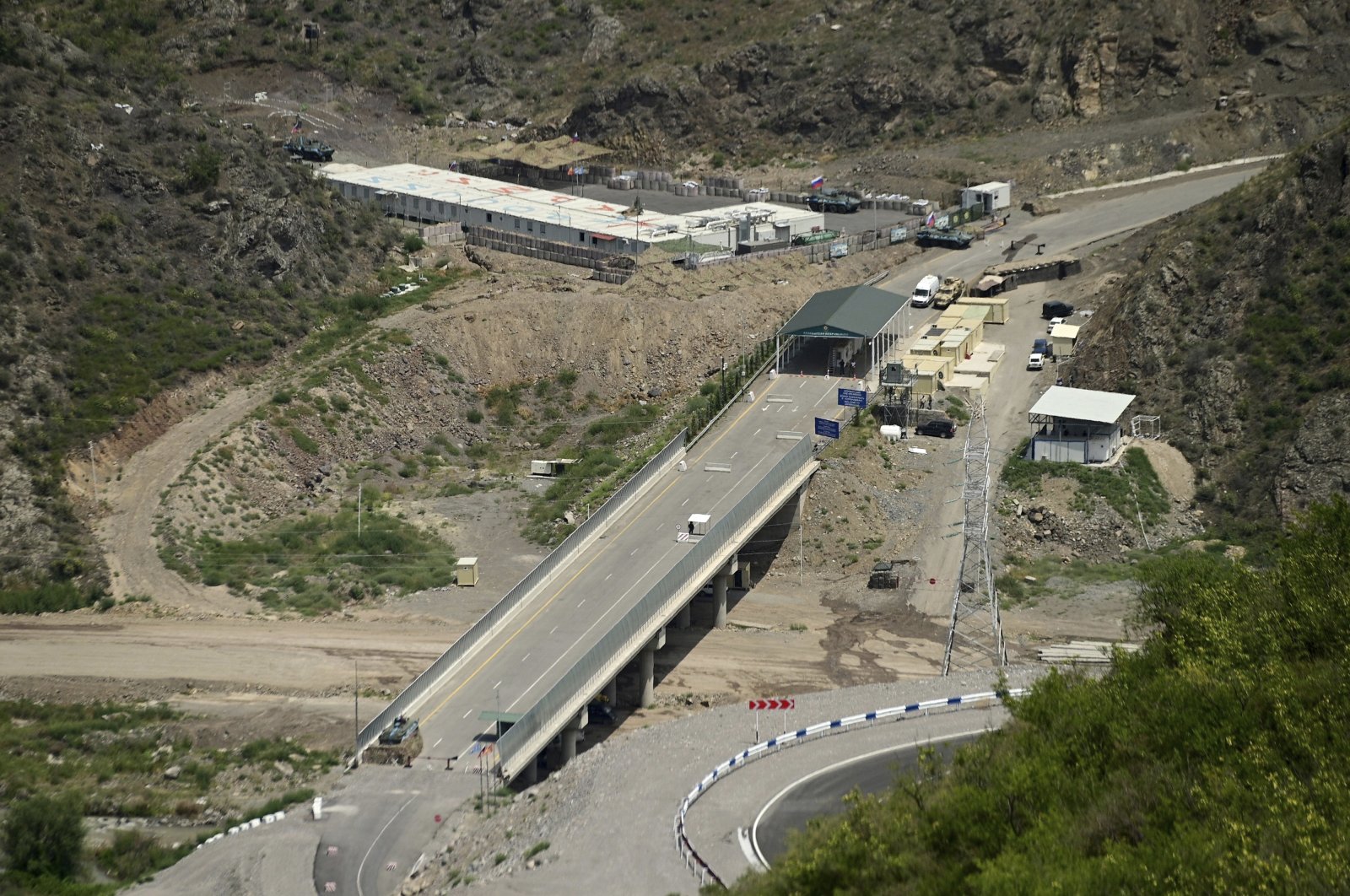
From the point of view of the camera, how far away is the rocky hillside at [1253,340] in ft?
263

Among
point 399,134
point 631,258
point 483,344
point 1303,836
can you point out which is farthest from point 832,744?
point 399,134

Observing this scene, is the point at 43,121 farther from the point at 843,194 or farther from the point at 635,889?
the point at 635,889

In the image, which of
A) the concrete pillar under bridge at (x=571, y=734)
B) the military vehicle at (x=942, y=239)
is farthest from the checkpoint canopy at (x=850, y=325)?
the concrete pillar under bridge at (x=571, y=734)

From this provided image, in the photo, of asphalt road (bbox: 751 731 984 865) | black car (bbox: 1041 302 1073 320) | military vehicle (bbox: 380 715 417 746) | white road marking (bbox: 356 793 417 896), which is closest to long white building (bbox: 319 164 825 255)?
black car (bbox: 1041 302 1073 320)

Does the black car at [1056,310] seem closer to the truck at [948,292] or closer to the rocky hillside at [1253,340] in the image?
the rocky hillside at [1253,340]

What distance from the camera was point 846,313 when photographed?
95062mm

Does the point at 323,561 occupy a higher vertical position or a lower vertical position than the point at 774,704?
higher

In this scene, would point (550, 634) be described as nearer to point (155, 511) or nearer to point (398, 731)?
point (398, 731)

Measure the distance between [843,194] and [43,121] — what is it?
5234 centimetres

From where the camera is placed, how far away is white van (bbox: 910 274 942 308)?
346 feet

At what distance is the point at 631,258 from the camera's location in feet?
359

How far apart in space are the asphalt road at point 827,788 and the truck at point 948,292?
51897 millimetres

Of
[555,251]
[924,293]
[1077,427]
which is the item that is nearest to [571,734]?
[1077,427]

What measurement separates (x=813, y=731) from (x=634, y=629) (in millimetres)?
10244
